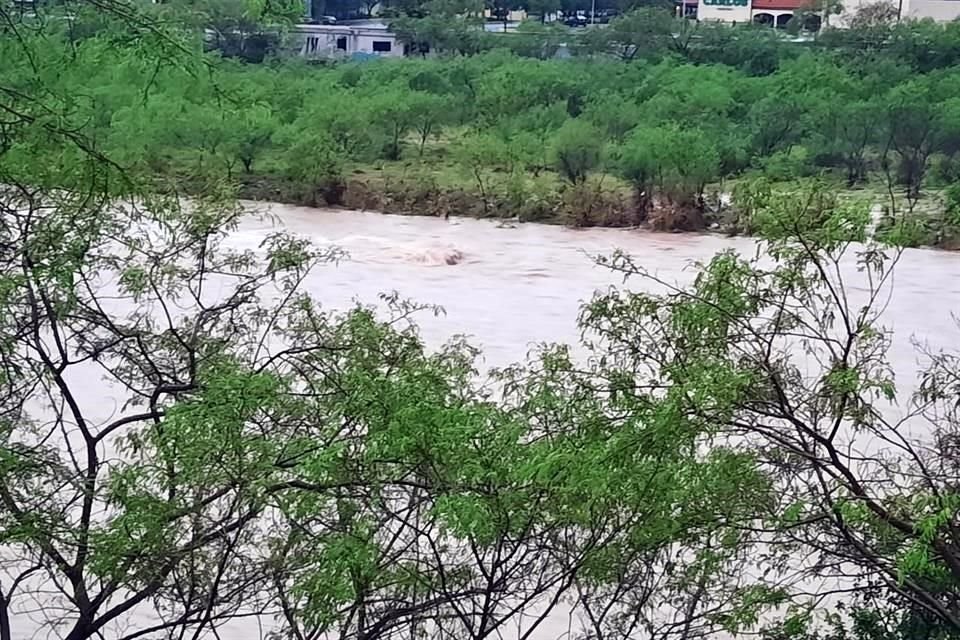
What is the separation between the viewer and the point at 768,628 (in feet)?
11.8

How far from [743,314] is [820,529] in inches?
20.4

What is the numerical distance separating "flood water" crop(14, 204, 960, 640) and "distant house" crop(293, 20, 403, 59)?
718 cm

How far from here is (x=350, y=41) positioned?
2191 cm

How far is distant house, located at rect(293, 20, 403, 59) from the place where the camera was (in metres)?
21.2

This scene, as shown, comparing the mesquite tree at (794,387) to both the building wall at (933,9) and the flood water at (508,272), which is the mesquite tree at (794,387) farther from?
the building wall at (933,9)

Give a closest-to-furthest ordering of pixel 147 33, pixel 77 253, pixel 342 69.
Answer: pixel 147 33, pixel 77 253, pixel 342 69

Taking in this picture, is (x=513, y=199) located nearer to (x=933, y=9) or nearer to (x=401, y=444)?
(x=933, y=9)

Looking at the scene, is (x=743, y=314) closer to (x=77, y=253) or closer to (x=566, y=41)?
(x=77, y=253)

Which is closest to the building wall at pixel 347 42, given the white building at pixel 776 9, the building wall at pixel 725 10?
the white building at pixel 776 9

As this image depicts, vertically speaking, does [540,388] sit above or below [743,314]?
below

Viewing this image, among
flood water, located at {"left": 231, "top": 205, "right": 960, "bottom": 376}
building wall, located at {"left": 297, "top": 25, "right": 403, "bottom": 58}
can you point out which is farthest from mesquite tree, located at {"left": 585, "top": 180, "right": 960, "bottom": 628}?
building wall, located at {"left": 297, "top": 25, "right": 403, "bottom": 58}

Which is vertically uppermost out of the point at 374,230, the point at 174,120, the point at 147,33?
the point at 147,33

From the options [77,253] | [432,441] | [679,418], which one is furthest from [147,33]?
[679,418]

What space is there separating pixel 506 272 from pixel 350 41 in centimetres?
1104
